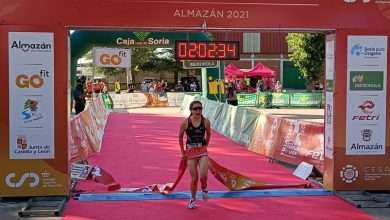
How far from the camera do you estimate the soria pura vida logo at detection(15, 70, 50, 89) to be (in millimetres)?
8570

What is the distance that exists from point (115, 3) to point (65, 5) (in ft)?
2.65

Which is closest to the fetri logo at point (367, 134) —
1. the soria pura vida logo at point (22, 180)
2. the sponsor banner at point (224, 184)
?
the sponsor banner at point (224, 184)

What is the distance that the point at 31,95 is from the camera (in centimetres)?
863

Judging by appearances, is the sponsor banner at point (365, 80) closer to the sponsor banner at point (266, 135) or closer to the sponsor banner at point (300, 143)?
the sponsor banner at point (300, 143)

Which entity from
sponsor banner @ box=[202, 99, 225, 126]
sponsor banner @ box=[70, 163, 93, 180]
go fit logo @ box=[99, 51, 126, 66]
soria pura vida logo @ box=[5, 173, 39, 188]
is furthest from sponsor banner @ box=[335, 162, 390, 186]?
go fit logo @ box=[99, 51, 126, 66]

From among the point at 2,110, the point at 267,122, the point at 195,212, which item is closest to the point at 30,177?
the point at 2,110

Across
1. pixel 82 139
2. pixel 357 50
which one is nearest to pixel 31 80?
pixel 82 139

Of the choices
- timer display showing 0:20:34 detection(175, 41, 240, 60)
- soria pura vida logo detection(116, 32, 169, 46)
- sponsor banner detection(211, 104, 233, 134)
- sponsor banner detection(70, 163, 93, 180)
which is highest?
soria pura vida logo detection(116, 32, 169, 46)

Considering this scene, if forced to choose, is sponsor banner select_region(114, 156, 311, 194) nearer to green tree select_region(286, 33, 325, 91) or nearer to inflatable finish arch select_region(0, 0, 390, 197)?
inflatable finish arch select_region(0, 0, 390, 197)

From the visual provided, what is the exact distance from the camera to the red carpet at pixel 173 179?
7.91m

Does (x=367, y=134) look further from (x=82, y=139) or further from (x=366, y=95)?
(x=82, y=139)

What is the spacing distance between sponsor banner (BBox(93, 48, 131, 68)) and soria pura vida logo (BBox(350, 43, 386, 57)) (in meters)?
17.7

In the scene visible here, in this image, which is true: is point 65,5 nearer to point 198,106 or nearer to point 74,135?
point 198,106

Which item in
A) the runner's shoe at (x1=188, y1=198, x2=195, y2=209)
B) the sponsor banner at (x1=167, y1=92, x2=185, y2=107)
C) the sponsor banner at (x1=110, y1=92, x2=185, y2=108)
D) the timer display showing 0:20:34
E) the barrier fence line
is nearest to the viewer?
the runner's shoe at (x1=188, y1=198, x2=195, y2=209)
